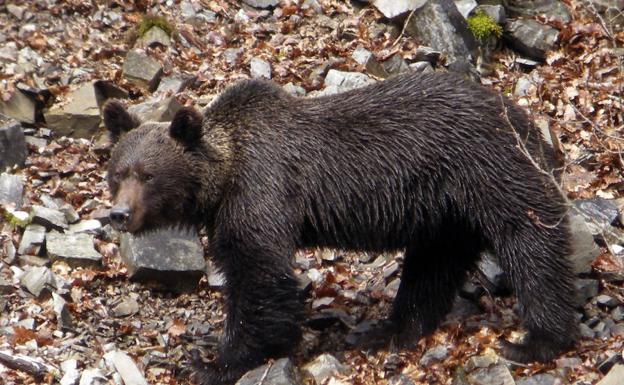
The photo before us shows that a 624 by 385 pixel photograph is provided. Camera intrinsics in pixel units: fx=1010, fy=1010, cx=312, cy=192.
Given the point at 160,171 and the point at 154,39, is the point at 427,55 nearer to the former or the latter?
the point at 154,39

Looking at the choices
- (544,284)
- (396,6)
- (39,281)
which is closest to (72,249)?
(39,281)

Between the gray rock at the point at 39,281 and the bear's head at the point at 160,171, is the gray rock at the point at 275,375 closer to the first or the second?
the bear's head at the point at 160,171

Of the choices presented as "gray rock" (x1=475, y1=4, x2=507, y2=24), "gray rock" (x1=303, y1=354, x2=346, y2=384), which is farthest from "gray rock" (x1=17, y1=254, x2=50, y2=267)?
"gray rock" (x1=475, y1=4, x2=507, y2=24)

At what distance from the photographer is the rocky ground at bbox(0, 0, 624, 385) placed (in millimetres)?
9453

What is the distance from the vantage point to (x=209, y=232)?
9727 millimetres

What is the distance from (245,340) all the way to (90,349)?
1.70 metres

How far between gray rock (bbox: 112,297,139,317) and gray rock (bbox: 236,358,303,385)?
2.09 meters

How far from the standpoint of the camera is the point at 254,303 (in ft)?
29.9

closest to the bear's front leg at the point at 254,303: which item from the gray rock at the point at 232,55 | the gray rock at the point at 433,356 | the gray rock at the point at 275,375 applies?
the gray rock at the point at 275,375

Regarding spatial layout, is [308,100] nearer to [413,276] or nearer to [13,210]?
[413,276]

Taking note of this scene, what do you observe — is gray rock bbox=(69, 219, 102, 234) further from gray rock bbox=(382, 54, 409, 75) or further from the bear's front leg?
gray rock bbox=(382, 54, 409, 75)

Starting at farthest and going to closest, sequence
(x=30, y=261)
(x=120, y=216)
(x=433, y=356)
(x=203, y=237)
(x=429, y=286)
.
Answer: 1. (x=203, y=237)
2. (x=30, y=261)
3. (x=429, y=286)
4. (x=433, y=356)
5. (x=120, y=216)

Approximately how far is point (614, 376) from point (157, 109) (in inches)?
278

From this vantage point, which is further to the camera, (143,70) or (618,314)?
(143,70)
